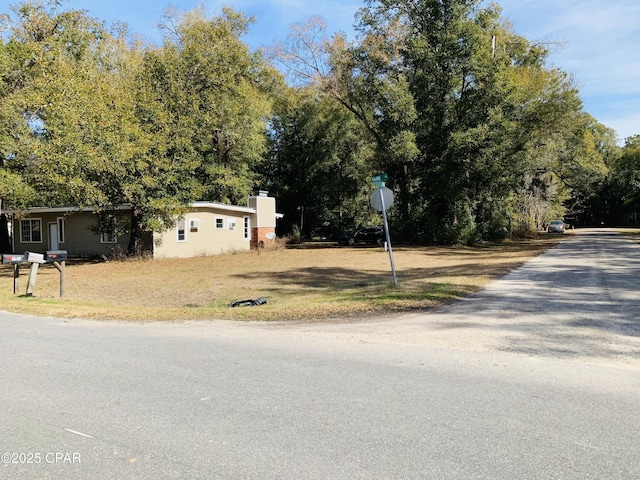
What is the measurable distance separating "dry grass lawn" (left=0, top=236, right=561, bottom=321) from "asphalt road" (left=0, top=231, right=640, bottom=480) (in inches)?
75.4

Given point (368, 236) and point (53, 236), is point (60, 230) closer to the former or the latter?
point (53, 236)

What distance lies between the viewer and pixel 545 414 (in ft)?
13.3

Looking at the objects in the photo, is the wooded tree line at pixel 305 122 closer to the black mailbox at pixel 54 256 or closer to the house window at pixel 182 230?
the house window at pixel 182 230

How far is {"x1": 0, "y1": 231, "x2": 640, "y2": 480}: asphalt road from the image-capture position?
3268 millimetres

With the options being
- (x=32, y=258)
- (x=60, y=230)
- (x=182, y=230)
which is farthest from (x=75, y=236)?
(x=32, y=258)

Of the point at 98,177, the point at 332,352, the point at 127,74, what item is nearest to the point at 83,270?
the point at 98,177

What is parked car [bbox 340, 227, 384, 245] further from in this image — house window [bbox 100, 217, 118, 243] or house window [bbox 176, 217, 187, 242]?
house window [bbox 100, 217, 118, 243]

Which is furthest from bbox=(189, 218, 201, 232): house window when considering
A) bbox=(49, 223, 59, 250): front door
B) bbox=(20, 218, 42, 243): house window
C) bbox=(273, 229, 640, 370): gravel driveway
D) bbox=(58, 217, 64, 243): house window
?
bbox=(273, 229, 640, 370): gravel driveway

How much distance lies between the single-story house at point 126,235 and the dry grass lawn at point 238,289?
4.10 meters

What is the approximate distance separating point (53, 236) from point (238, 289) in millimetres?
20843

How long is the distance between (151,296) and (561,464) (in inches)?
483

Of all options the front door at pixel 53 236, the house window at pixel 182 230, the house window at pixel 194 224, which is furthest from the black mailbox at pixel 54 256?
the front door at pixel 53 236

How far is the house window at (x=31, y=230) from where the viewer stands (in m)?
30.2

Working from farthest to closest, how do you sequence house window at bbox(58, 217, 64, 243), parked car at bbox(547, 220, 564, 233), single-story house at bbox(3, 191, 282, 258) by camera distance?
parked car at bbox(547, 220, 564, 233)
house window at bbox(58, 217, 64, 243)
single-story house at bbox(3, 191, 282, 258)
